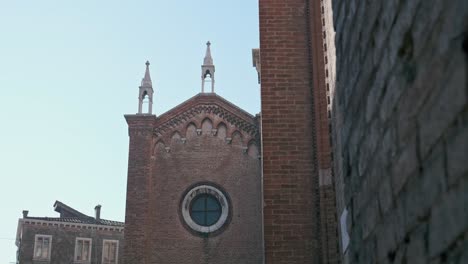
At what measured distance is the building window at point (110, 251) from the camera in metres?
40.9

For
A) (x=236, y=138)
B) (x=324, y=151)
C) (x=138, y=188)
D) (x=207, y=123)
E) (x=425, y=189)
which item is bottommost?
(x=425, y=189)

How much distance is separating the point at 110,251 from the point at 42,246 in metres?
4.11

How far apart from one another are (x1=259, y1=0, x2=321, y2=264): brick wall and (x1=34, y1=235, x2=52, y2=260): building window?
3134 centimetres

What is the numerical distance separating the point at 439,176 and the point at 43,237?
39.0 m

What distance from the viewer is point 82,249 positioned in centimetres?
4000

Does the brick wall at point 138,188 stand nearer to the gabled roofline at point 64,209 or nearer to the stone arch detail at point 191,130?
the stone arch detail at point 191,130

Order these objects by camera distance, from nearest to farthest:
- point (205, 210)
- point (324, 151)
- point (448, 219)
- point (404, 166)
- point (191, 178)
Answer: point (448, 219) < point (404, 166) < point (324, 151) < point (205, 210) < point (191, 178)

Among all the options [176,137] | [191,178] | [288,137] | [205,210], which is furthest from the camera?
[176,137]

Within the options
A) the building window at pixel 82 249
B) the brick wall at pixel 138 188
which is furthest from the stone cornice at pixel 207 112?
the building window at pixel 82 249

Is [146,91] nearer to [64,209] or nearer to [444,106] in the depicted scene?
[64,209]

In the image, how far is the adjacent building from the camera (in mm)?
38906

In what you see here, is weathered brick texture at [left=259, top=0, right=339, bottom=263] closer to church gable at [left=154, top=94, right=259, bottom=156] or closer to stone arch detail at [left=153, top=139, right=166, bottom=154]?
church gable at [left=154, top=94, right=259, bottom=156]

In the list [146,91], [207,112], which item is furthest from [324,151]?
[146,91]

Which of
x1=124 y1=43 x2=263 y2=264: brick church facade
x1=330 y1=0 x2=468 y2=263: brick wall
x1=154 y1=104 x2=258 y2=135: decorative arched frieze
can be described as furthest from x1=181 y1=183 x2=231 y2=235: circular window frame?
x1=330 y1=0 x2=468 y2=263: brick wall
